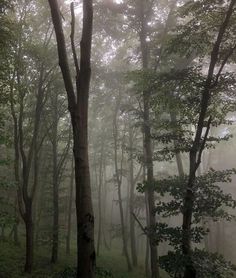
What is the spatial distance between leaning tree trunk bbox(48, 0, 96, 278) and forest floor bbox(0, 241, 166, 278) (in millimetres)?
6447

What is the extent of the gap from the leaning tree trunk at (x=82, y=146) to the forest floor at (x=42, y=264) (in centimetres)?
645

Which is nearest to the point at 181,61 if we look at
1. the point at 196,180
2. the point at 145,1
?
the point at 145,1

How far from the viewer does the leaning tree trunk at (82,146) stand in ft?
16.7

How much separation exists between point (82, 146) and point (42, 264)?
1270cm

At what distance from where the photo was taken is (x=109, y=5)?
14.6m

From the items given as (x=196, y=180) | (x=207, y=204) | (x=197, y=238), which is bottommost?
(x=197, y=238)

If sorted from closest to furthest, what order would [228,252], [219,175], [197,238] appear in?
[197,238], [219,175], [228,252]

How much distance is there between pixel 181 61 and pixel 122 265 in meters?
13.1

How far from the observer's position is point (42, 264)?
1625 cm

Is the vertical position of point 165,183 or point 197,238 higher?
point 165,183

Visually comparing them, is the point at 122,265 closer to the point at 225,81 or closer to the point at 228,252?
the point at 228,252

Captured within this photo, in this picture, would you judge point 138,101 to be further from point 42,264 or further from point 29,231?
point 42,264

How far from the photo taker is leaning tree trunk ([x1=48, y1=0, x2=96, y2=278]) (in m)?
5.10

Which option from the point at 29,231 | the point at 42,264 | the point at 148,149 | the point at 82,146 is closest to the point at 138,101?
the point at 148,149
